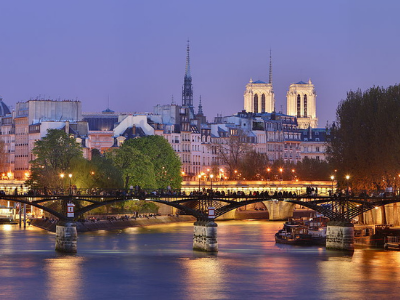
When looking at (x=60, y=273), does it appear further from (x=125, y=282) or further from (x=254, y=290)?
(x=254, y=290)

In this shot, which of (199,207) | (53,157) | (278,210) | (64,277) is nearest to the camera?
(64,277)

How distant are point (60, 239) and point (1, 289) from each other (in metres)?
19.2

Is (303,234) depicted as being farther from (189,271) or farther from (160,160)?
(160,160)

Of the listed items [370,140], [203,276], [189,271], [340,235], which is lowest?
[203,276]

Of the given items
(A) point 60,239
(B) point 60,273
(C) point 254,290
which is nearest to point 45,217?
(A) point 60,239

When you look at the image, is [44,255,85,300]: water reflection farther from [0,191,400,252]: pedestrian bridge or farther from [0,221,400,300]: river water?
[0,191,400,252]: pedestrian bridge

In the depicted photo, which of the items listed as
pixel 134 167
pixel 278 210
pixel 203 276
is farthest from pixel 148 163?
pixel 203 276

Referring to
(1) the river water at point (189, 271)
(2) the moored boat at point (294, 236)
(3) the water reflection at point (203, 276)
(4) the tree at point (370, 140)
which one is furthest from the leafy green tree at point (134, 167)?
(3) the water reflection at point (203, 276)

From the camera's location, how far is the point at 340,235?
99438 mm

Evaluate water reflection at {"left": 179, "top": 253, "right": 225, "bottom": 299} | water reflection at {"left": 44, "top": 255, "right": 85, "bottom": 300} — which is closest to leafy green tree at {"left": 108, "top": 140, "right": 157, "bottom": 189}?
water reflection at {"left": 179, "top": 253, "right": 225, "bottom": 299}

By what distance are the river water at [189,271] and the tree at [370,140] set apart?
1280 cm

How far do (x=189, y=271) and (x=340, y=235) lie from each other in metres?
18.1

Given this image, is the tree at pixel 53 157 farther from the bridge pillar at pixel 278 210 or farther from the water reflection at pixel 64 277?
the water reflection at pixel 64 277

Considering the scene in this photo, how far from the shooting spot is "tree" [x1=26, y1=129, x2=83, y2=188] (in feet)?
443
